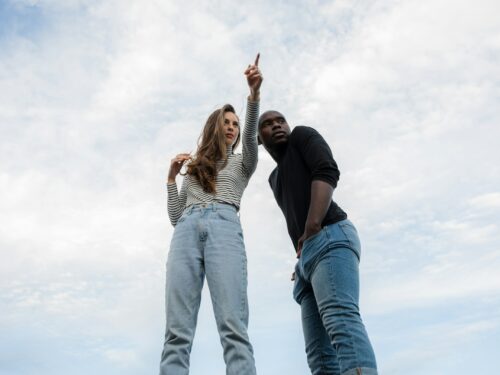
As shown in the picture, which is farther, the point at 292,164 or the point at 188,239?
the point at 292,164

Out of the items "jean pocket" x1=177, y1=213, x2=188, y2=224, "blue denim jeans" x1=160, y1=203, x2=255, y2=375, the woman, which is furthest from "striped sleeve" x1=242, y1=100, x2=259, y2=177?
"jean pocket" x1=177, y1=213, x2=188, y2=224

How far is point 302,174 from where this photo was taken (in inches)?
199

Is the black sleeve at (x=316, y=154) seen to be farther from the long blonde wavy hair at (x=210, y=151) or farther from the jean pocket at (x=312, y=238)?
the long blonde wavy hair at (x=210, y=151)

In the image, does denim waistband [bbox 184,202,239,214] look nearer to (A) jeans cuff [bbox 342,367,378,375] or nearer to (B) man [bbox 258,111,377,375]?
(B) man [bbox 258,111,377,375]

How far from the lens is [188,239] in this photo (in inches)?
189

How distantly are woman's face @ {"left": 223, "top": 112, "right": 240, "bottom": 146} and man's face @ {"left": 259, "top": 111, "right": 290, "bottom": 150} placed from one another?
31 cm

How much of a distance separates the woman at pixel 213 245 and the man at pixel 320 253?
1.45ft

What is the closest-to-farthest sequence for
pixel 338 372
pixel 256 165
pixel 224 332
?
1. pixel 224 332
2. pixel 338 372
3. pixel 256 165

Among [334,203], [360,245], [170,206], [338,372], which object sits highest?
[170,206]

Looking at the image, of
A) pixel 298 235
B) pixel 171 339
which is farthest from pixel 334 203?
pixel 171 339

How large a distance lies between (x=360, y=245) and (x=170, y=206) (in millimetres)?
1898

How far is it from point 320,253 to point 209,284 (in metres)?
0.96

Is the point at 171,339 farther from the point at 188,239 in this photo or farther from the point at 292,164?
the point at 292,164

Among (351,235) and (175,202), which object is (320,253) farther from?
(175,202)
